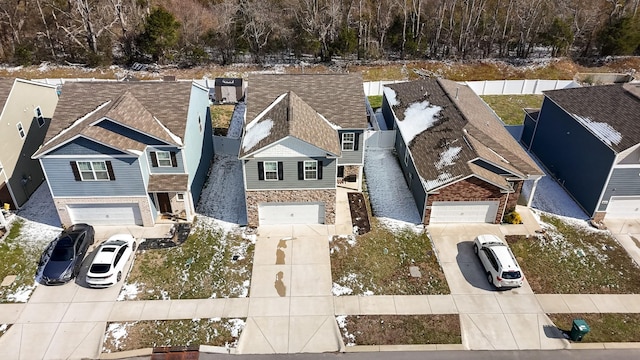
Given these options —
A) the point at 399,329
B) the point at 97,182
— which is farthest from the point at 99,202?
the point at 399,329

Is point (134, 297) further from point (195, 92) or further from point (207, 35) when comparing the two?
point (207, 35)

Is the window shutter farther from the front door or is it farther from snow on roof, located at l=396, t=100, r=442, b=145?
snow on roof, located at l=396, t=100, r=442, b=145

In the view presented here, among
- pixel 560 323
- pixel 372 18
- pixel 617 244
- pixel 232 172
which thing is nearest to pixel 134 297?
pixel 232 172

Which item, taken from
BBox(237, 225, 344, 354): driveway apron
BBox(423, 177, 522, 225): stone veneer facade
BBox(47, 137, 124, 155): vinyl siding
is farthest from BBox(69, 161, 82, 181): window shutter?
BBox(423, 177, 522, 225): stone veneer facade

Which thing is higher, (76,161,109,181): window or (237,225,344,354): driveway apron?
(76,161,109,181): window

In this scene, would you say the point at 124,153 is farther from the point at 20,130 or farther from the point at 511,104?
the point at 511,104

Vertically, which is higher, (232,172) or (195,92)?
(195,92)
